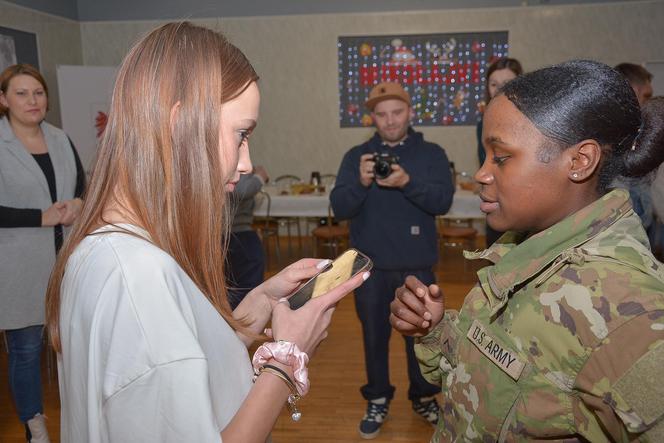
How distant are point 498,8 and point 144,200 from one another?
7228mm

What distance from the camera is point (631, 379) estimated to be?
2.84 ft

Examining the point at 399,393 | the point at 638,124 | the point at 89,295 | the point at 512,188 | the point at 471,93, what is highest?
the point at 471,93

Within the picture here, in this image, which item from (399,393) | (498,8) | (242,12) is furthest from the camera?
(242,12)

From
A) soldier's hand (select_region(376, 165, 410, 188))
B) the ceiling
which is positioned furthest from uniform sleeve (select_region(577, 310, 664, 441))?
the ceiling

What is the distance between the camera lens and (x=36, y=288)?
257cm

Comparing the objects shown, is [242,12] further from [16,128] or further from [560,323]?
[560,323]

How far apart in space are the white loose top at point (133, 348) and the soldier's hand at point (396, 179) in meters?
1.91

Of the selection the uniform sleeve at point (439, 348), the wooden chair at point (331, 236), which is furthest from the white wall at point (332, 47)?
the uniform sleeve at point (439, 348)

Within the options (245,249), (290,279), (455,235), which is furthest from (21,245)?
(455,235)

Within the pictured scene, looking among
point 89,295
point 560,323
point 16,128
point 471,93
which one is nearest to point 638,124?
point 560,323

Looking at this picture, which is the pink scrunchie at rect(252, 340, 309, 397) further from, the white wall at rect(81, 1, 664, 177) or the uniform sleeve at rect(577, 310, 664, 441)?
the white wall at rect(81, 1, 664, 177)

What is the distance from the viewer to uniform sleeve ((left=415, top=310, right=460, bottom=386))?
1.33 metres

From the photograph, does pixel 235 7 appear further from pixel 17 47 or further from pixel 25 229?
pixel 25 229

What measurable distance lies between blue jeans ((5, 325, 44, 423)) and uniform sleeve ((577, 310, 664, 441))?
244 centimetres
